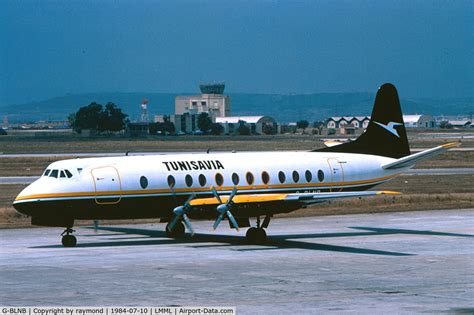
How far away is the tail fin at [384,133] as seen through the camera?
45.2 meters

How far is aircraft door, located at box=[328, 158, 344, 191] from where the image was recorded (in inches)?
1670

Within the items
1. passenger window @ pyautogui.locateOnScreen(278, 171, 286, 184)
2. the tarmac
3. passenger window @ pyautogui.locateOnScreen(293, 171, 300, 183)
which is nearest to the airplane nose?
the tarmac

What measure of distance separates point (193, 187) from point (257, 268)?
28.0 feet

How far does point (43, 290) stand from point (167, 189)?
1231 centimetres

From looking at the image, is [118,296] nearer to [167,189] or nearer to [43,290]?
[43,290]

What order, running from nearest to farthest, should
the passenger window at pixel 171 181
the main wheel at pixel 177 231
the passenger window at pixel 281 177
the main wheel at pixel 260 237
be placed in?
the main wheel at pixel 260 237 → the passenger window at pixel 171 181 → the main wheel at pixel 177 231 → the passenger window at pixel 281 177

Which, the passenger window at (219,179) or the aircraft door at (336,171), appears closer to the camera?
the passenger window at (219,179)

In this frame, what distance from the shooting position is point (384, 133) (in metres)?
45.8

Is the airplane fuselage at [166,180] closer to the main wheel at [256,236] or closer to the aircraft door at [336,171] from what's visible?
the aircraft door at [336,171]

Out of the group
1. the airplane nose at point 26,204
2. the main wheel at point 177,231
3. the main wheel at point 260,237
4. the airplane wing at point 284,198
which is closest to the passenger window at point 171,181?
the airplane wing at point 284,198

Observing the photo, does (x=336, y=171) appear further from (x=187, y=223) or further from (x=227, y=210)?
(x=187, y=223)

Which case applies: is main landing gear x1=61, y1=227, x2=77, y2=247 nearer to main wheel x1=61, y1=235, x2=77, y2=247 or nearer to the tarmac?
main wheel x1=61, y1=235, x2=77, y2=247

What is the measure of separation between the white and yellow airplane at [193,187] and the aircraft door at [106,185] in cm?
4

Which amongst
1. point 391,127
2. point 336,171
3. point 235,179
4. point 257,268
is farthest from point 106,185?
point 391,127
